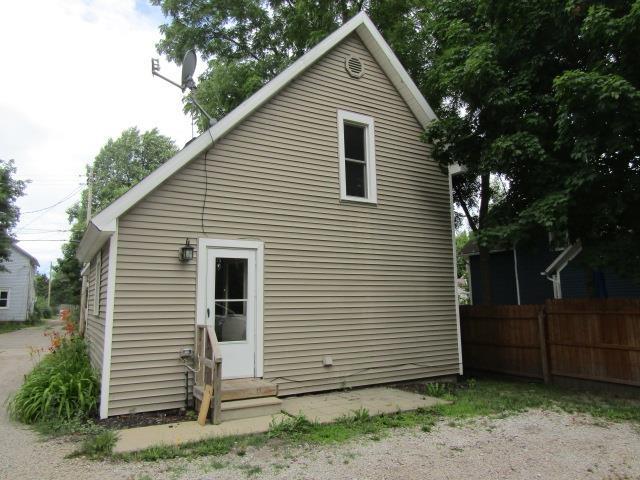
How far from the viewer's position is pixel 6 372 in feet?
33.8

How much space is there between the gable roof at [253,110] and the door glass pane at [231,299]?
1.52m

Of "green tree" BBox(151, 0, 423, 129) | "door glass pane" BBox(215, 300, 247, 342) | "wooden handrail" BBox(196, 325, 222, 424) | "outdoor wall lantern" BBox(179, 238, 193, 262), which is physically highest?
"green tree" BBox(151, 0, 423, 129)

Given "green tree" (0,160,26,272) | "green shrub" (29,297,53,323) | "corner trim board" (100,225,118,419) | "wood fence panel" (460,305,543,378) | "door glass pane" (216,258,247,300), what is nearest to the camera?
"corner trim board" (100,225,118,419)

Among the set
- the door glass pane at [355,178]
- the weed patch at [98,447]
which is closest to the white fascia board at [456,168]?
the door glass pane at [355,178]

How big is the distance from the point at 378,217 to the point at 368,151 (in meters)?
1.27

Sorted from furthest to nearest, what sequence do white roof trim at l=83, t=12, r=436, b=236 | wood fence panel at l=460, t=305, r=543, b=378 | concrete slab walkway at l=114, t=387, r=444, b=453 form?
1. wood fence panel at l=460, t=305, r=543, b=378
2. white roof trim at l=83, t=12, r=436, b=236
3. concrete slab walkway at l=114, t=387, r=444, b=453

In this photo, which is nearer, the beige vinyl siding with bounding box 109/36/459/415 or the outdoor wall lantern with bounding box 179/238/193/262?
the beige vinyl siding with bounding box 109/36/459/415

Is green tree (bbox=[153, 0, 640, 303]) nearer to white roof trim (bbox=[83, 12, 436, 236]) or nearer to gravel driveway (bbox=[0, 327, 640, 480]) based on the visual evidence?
white roof trim (bbox=[83, 12, 436, 236])

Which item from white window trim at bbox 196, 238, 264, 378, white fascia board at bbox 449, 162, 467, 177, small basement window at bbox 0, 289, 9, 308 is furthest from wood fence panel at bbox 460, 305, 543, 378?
small basement window at bbox 0, 289, 9, 308

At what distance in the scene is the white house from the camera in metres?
31.2

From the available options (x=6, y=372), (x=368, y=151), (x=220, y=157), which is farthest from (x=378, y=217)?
(x=6, y=372)

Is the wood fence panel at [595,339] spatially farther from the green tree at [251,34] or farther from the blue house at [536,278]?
the green tree at [251,34]

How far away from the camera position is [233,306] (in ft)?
23.0

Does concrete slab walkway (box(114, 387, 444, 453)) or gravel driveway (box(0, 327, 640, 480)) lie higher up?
concrete slab walkway (box(114, 387, 444, 453))
